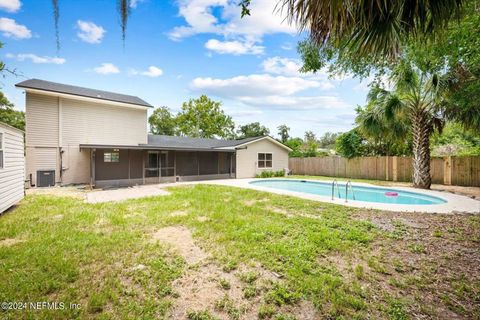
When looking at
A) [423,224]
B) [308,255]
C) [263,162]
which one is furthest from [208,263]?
[263,162]

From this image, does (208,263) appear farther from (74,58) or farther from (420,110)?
(420,110)

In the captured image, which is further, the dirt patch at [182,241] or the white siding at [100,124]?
the white siding at [100,124]

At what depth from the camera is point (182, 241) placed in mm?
4273

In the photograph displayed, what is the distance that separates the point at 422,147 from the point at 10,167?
15.8m

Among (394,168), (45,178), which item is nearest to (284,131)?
(394,168)

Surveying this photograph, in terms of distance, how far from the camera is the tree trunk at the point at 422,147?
10.8 m

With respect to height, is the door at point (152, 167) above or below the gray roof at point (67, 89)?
below

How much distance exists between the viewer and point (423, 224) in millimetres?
5312

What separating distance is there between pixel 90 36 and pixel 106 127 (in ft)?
42.4

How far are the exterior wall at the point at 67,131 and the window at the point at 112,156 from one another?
896 mm

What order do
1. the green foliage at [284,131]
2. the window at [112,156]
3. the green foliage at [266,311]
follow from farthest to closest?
the green foliage at [284,131], the window at [112,156], the green foliage at [266,311]

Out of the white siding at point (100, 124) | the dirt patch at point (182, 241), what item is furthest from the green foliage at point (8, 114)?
the dirt patch at point (182, 241)

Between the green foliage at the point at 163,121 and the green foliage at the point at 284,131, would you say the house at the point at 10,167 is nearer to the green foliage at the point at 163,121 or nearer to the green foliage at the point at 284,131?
the green foliage at the point at 163,121

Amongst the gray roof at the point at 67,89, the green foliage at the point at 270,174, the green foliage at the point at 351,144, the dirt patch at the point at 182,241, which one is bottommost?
the dirt patch at the point at 182,241
